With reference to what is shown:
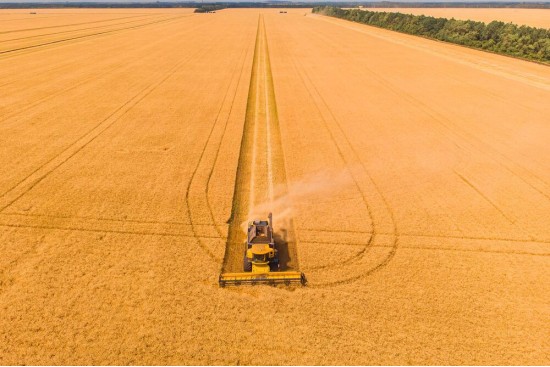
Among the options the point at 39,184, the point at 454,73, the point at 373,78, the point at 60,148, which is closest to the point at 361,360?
the point at 39,184

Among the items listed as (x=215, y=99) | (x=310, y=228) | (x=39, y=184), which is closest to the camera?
(x=310, y=228)

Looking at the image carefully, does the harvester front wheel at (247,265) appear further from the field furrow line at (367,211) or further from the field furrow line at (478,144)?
the field furrow line at (478,144)

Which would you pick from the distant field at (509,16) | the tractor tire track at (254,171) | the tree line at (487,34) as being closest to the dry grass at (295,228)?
the tractor tire track at (254,171)

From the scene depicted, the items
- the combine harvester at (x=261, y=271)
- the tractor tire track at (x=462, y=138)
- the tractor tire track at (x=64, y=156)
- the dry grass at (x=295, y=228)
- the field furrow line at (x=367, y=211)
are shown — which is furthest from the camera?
the tractor tire track at (x=462, y=138)

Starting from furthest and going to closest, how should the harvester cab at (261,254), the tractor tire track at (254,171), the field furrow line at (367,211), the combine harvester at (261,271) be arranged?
the tractor tire track at (254,171), the field furrow line at (367,211), the harvester cab at (261,254), the combine harvester at (261,271)

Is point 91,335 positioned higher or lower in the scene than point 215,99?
lower

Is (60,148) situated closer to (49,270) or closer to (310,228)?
(49,270)

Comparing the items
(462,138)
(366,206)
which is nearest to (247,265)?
(366,206)
